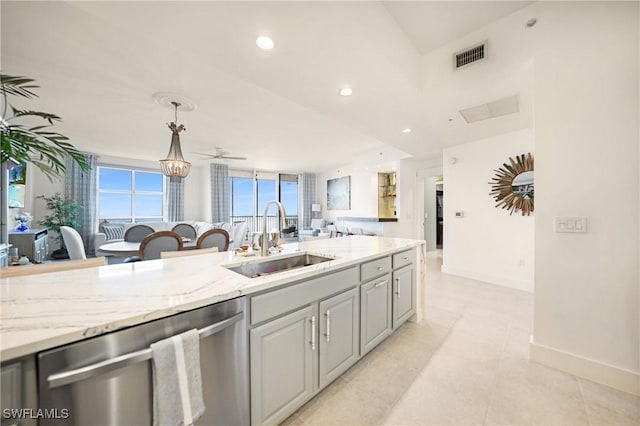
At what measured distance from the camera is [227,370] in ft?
3.60

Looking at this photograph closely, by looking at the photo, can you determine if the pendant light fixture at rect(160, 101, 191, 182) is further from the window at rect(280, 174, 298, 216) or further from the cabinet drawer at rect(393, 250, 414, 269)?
the window at rect(280, 174, 298, 216)

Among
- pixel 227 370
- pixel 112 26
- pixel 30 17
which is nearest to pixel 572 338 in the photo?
pixel 227 370

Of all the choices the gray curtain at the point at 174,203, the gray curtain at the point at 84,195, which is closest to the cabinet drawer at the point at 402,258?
the gray curtain at the point at 174,203

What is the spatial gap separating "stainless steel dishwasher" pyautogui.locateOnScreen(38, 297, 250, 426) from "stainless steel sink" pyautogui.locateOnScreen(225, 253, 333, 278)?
0.57 m

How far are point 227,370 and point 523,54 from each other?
300 centimetres

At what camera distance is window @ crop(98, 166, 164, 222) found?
651cm

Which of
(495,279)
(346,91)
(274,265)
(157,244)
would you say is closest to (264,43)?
(346,91)

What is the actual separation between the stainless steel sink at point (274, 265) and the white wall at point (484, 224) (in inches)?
139

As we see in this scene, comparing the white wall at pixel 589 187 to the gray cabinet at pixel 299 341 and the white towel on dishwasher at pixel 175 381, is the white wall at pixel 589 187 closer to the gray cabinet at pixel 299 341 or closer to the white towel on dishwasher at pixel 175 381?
the gray cabinet at pixel 299 341

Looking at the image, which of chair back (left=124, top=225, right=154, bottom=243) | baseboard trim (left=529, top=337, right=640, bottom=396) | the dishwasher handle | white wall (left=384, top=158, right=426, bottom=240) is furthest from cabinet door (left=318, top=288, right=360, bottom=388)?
white wall (left=384, top=158, right=426, bottom=240)

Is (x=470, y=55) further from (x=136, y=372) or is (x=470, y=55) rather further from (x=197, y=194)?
(x=197, y=194)

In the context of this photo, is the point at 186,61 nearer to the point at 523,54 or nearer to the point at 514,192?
the point at 523,54

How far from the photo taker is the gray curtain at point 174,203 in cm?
709

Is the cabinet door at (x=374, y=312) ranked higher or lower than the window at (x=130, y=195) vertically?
lower
